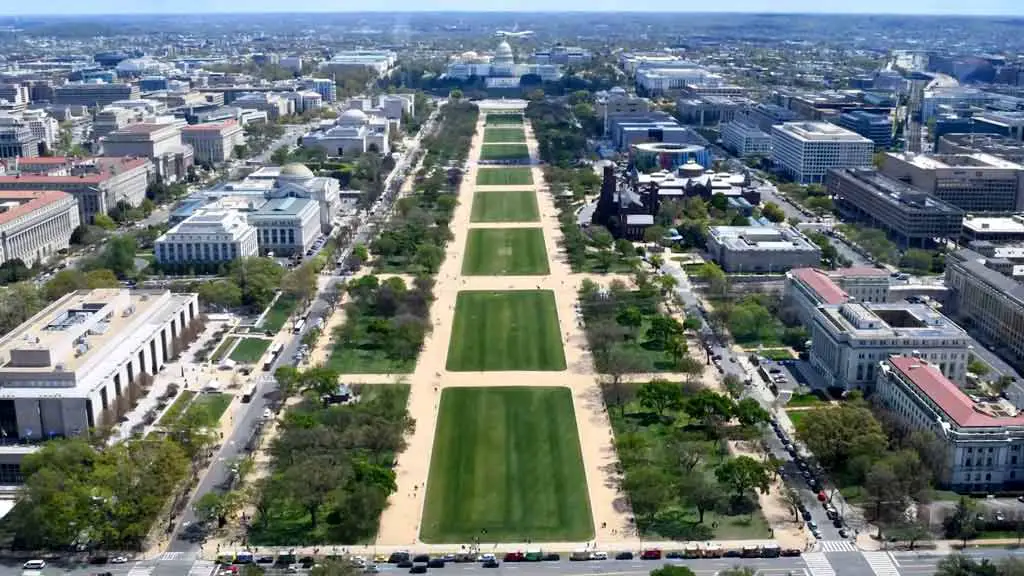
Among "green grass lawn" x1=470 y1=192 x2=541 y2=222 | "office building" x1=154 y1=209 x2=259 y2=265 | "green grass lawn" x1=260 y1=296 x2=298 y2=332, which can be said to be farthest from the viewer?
"green grass lawn" x1=470 y1=192 x2=541 y2=222

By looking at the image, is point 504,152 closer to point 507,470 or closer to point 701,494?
point 507,470

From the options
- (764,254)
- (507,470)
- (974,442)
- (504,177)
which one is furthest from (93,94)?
(974,442)

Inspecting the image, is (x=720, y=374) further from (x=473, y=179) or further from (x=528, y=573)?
(x=473, y=179)

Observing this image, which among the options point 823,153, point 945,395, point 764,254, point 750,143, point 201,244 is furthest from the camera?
point 750,143

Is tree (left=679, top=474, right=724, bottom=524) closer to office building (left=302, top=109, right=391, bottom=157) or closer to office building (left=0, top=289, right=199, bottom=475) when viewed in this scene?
office building (left=0, top=289, right=199, bottom=475)

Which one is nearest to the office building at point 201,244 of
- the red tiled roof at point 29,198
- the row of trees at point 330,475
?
the red tiled roof at point 29,198

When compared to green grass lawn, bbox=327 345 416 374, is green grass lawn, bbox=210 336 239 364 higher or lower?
higher

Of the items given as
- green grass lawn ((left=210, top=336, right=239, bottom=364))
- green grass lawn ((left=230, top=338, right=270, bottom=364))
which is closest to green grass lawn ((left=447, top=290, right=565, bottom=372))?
green grass lawn ((left=230, top=338, right=270, bottom=364))

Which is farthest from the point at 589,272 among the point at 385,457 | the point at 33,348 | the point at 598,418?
the point at 33,348
